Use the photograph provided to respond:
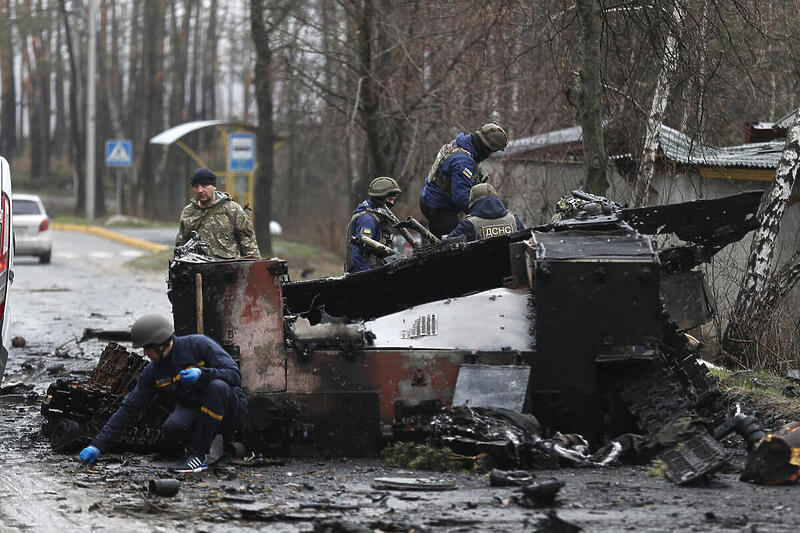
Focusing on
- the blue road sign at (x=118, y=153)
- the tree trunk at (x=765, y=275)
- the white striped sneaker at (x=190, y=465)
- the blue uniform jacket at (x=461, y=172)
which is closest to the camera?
the white striped sneaker at (x=190, y=465)

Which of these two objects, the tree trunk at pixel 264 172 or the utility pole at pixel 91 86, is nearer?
the tree trunk at pixel 264 172

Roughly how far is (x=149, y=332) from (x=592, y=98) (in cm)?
624

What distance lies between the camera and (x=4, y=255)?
891cm

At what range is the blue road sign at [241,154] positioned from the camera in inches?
1117

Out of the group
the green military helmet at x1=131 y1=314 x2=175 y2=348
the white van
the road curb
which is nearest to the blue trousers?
the green military helmet at x1=131 y1=314 x2=175 y2=348

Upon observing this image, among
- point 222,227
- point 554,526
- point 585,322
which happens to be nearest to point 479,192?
point 222,227

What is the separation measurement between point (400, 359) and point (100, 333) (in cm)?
705

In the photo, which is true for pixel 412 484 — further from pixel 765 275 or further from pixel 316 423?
pixel 765 275

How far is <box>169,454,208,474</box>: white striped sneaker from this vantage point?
7363 mm

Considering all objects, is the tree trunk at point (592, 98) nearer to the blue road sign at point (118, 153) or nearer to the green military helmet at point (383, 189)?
the green military helmet at point (383, 189)

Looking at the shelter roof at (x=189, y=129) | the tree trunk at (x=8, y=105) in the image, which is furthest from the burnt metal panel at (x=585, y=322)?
the tree trunk at (x=8, y=105)

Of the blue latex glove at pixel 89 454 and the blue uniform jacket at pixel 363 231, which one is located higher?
the blue uniform jacket at pixel 363 231

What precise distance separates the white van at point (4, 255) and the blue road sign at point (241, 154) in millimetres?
19094

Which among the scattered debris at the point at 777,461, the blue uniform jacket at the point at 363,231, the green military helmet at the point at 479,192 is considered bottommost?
the scattered debris at the point at 777,461
